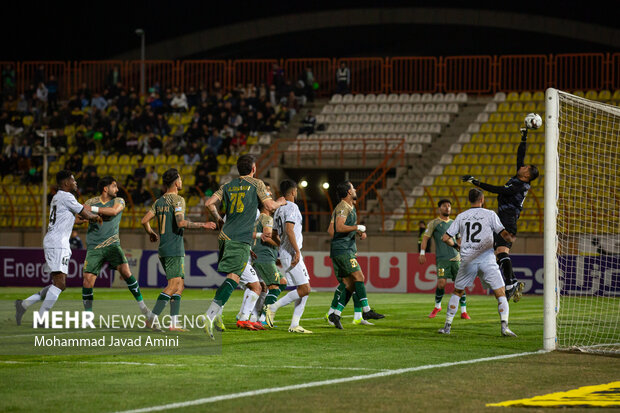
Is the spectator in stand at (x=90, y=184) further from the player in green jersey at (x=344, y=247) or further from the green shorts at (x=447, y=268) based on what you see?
the player in green jersey at (x=344, y=247)

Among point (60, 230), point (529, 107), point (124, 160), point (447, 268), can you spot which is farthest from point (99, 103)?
point (60, 230)

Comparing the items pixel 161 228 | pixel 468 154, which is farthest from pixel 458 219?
pixel 468 154

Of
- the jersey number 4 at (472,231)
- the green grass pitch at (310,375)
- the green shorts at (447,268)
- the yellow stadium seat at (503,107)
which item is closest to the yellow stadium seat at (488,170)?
the yellow stadium seat at (503,107)

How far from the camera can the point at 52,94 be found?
124 ft

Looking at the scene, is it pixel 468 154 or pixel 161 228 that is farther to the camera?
pixel 468 154

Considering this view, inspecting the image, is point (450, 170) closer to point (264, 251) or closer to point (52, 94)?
point (52, 94)

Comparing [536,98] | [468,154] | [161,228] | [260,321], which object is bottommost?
[260,321]

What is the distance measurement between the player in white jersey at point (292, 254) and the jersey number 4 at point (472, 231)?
2.35 meters

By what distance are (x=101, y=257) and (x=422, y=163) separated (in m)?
20.2

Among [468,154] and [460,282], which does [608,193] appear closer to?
[468,154]

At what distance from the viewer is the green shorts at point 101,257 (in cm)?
1365

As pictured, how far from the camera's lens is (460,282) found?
42.7 ft

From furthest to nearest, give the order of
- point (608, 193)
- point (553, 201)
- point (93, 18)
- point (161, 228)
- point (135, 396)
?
1. point (93, 18)
2. point (608, 193)
3. point (161, 228)
4. point (553, 201)
5. point (135, 396)

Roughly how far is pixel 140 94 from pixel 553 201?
3065 centimetres
